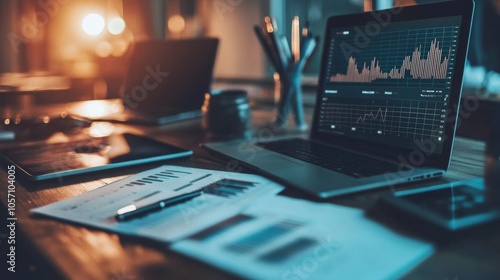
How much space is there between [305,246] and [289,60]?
866mm

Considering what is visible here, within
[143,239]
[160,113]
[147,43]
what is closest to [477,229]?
[143,239]

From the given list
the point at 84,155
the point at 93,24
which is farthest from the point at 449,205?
the point at 93,24

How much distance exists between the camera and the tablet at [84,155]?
79 centimetres

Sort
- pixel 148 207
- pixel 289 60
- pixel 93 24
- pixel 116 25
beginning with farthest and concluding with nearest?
pixel 93 24 < pixel 116 25 < pixel 289 60 < pixel 148 207

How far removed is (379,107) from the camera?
0.88 metres

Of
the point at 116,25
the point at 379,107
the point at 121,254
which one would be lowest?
the point at 121,254

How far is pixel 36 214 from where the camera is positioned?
592 millimetres

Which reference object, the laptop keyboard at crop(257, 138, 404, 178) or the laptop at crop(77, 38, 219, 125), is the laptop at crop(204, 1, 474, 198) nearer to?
the laptop keyboard at crop(257, 138, 404, 178)

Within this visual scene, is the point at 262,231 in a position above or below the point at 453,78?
below

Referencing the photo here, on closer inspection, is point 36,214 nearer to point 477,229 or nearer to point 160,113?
point 477,229

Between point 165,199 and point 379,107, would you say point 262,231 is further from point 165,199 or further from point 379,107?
point 379,107

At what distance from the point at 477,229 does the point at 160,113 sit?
3.77ft

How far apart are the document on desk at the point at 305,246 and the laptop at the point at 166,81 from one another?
908 millimetres

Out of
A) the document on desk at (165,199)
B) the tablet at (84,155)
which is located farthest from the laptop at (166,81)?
the document on desk at (165,199)
